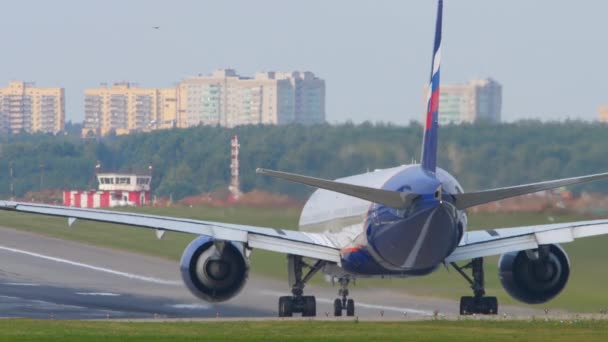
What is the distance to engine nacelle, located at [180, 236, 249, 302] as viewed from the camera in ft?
138

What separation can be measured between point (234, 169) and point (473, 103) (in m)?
12.3

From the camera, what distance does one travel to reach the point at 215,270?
138 feet

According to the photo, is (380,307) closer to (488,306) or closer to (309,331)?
(488,306)

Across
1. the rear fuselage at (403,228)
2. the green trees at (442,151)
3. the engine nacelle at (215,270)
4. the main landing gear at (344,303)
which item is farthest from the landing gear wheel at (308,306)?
the green trees at (442,151)

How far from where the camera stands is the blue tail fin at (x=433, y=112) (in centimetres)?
3934

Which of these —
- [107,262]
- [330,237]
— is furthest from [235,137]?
[330,237]

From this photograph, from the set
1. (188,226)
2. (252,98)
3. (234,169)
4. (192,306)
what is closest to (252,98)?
(252,98)

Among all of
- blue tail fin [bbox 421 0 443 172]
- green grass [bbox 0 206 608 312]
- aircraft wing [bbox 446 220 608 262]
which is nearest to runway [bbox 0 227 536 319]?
green grass [bbox 0 206 608 312]

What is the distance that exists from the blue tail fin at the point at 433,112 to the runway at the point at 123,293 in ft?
21.0

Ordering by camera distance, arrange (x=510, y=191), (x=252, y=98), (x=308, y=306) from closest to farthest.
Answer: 1. (x=510, y=191)
2. (x=308, y=306)
3. (x=252, y=98)

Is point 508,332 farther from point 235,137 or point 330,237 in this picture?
point 235,137

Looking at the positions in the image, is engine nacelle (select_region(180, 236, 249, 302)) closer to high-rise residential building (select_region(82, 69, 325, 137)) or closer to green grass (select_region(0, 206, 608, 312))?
green grass (select_region(0, 206, 608, 312))

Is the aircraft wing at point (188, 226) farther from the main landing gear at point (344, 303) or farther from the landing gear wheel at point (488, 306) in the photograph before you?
the landing gear wheel at point (488, 306)

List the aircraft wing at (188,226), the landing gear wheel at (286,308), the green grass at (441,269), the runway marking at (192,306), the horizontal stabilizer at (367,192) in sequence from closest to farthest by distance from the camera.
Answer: the horizontal stabilizer at (367,192)
the aircraft wing at (188,226)
the landing gear wheel at (286,308)
the green grass at (441,269)
the runway marking at (192,306)
